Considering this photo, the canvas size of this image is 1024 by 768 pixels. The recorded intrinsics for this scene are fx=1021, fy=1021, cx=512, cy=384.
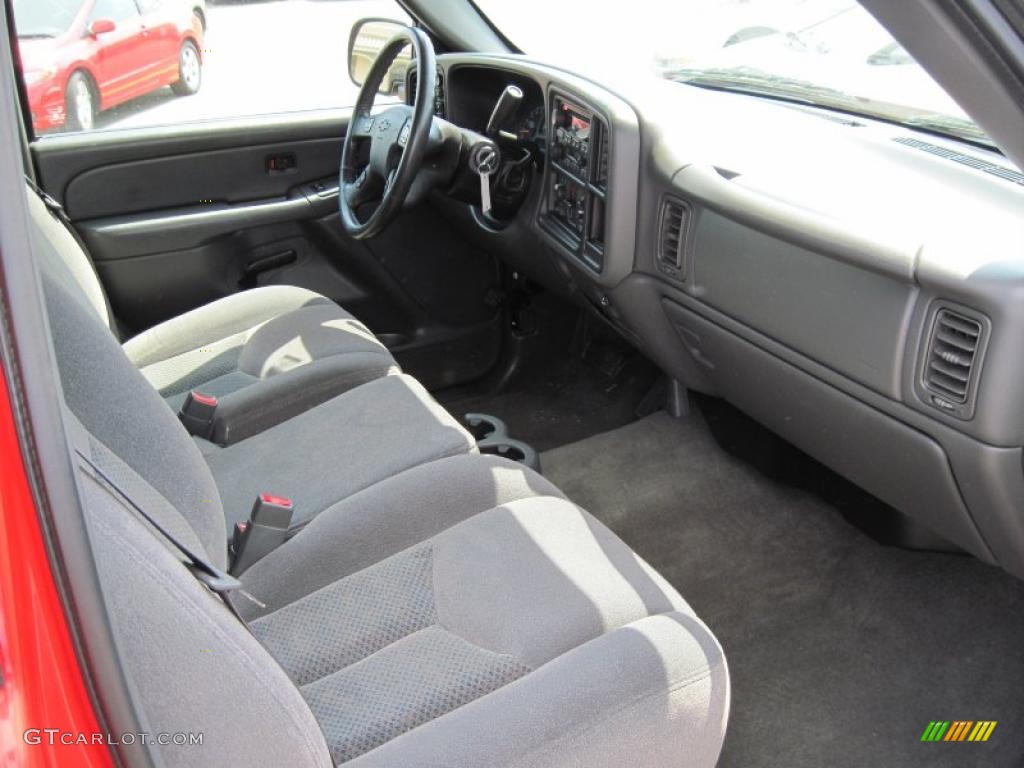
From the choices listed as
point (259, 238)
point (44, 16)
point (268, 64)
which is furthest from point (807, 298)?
point (44, 16)

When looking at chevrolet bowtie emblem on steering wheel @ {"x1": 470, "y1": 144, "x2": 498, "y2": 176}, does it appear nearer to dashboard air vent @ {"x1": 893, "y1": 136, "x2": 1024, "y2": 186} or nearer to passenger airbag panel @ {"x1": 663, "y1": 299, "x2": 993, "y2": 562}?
passenger airbag panel @ {"x1": 663, "y1": 299, "x2": 993, "y2": 562}

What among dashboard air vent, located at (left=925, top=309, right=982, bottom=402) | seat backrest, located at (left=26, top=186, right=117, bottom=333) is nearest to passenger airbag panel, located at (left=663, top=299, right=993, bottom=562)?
dashboard air vent, located at (left=925, top=309, right=982, bottom=402)

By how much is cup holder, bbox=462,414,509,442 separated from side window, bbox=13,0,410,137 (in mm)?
927

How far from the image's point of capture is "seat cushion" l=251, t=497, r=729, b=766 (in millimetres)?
1023

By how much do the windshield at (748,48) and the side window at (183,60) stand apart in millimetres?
365

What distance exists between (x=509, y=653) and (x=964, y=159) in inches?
41.7

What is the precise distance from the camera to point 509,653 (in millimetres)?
1175

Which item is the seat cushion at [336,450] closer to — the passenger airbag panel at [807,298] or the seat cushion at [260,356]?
the seat cushion at [260,356]

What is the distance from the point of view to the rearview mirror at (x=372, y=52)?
2354mm

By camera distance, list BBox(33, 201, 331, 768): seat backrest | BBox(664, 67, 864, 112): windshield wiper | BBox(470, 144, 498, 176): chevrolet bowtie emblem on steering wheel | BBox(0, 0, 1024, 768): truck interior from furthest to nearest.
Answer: BBox(470, 144, 498, 176): chevrolet bowtie emblem on steering wheel < BBox(664, 67, 864, 112): windshield wiper < BBox(0, 0, 1024, 768): truck interior < BBox(33, 201, 331, 768): seat backrest

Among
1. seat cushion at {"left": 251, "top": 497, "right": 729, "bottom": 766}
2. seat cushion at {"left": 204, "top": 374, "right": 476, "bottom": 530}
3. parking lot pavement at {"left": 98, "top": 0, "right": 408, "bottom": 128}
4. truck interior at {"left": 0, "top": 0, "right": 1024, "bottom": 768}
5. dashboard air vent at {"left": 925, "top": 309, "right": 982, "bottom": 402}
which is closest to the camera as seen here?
truck interior at {"left": 0, "top": 0, "right": 1024, "bottom": 768}

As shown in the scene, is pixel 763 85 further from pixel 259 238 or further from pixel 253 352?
pixel 259 238

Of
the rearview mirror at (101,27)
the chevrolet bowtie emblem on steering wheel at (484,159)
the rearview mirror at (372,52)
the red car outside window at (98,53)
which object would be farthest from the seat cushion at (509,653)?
the rearview mirror at (101,27)

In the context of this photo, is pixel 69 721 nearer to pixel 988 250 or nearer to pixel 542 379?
pixel 988 250
